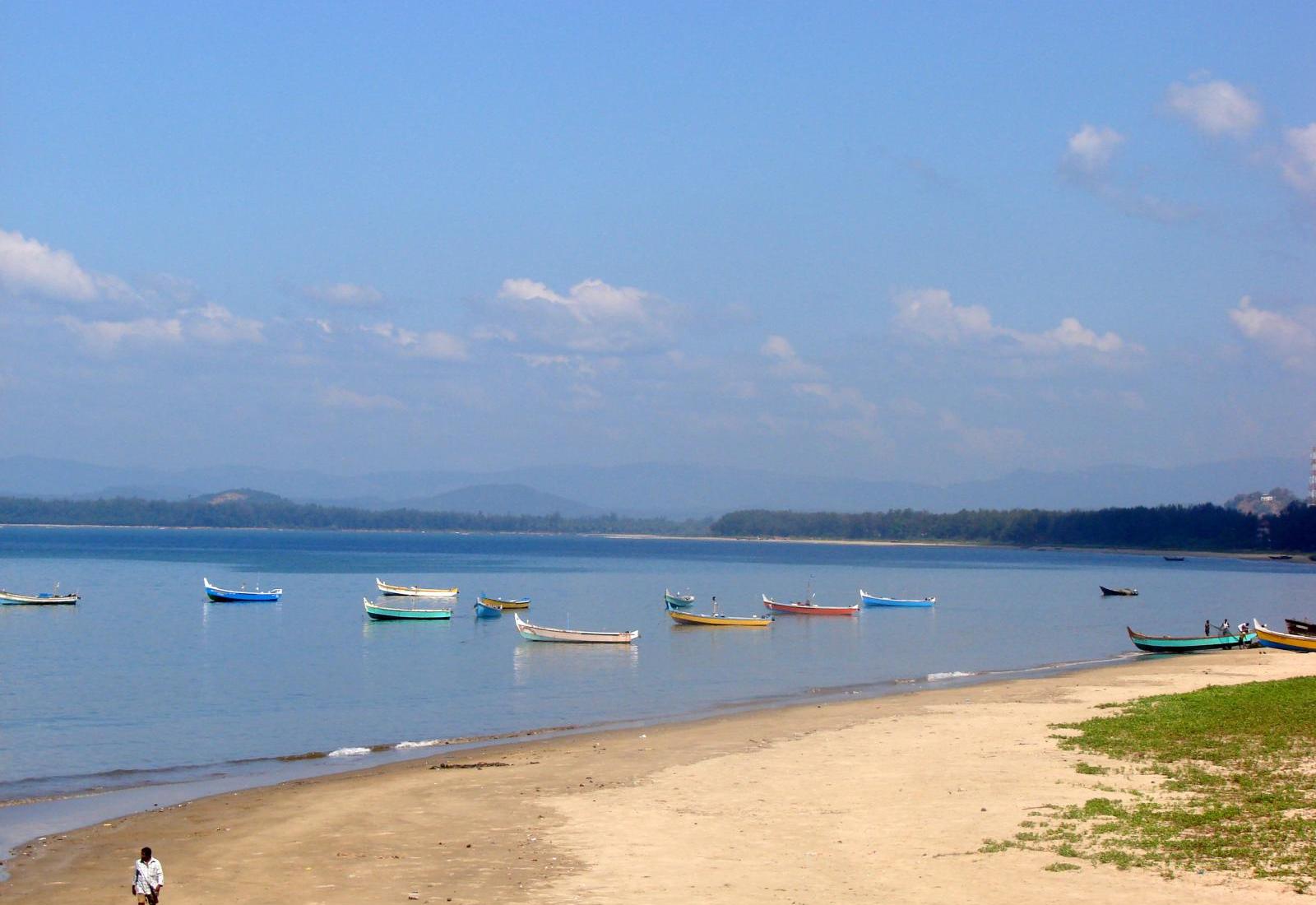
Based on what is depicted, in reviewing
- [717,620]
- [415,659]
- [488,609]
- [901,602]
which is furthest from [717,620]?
[901,602]

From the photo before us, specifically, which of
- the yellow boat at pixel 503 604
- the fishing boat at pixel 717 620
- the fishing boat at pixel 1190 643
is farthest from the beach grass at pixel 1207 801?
the yellow boat at pixel 503 604

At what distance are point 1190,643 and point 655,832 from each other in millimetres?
46151

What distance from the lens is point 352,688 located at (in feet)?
158

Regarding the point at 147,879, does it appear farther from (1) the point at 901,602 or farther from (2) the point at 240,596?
(1) the point at 901,602

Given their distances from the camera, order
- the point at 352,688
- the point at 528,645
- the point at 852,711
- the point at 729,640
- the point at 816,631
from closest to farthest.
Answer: the point at 852,711
the point at 352,688
the point at 528,645
the point at 729,640
the point at 816,631

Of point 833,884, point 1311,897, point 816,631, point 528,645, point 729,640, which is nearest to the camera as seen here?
point 1311,897

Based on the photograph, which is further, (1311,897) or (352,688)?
(352,688)

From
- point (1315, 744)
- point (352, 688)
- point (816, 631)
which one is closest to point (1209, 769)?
point (1315, 744)

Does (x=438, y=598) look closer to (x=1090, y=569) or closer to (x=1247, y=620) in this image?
(x=1247, y=620)

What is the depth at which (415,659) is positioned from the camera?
59.8m

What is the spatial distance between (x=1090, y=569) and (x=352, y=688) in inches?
5781

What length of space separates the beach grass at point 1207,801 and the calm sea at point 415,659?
18.3m

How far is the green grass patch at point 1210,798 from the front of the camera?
15.9m

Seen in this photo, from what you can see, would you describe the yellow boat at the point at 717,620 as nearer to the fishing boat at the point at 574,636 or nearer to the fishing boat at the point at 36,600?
the fishing boat at the point at 574,636
